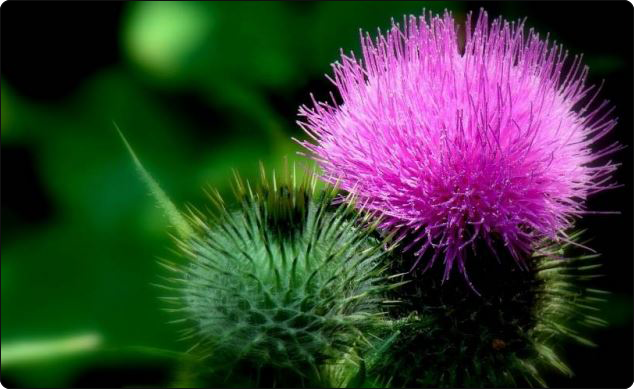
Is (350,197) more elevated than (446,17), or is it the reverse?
(446,17)

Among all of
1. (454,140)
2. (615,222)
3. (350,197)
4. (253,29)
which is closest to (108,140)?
(253,29)

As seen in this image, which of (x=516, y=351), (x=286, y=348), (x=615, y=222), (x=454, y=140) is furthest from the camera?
(x=615, y=222)

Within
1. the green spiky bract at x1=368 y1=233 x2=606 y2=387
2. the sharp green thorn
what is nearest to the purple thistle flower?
the green spiky bract at x1=368 y1=233 x2=606 y2=387

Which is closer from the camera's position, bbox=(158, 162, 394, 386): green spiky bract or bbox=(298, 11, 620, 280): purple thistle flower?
bbox=(158, 162, 394, 386): green spiky bract

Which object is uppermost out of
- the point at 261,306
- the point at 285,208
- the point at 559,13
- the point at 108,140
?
the point at 559,13

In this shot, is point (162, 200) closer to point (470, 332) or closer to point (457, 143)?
point (457, 143)

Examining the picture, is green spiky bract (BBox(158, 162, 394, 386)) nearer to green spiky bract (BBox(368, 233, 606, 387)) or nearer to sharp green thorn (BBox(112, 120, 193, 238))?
sharp green thorn (BBox(112, 120, 193, 238))

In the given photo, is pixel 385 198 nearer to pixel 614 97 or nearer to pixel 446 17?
pixel 446 17

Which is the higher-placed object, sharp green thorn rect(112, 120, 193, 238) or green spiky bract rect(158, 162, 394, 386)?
sharp green thorn rect(112, 120, 193, 238)
